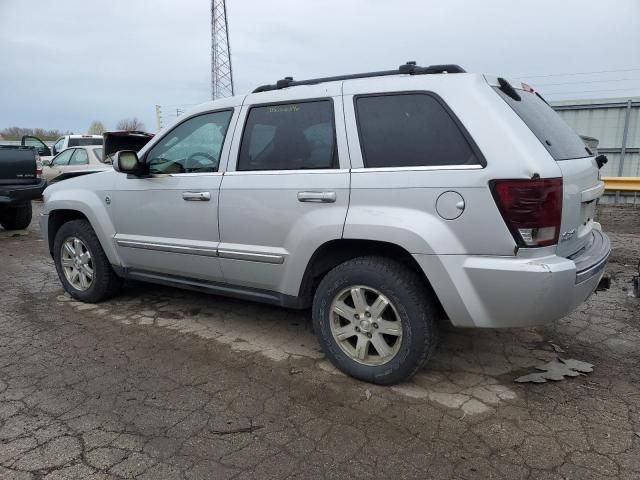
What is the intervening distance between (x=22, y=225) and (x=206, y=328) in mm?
7318

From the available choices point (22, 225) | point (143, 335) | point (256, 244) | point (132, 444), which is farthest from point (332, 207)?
point (22, 225)

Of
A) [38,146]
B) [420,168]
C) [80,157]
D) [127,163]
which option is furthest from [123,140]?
[420,168]

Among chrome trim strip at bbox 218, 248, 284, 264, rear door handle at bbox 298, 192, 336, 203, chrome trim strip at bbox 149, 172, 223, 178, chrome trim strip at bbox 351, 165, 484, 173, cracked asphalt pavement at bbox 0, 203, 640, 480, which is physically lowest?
cracked asphalt pavement at bbox 0, 203, 640, 480

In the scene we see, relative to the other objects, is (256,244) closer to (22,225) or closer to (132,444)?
(132,444)

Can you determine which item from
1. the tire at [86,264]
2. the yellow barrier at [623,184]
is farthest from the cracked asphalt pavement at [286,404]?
the yellow barrier at [623,184]

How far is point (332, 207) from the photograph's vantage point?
3.00 metres

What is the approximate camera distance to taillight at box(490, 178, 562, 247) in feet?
8.09

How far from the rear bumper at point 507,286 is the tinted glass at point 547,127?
2.07 ft

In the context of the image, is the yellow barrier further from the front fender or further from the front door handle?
the front fender

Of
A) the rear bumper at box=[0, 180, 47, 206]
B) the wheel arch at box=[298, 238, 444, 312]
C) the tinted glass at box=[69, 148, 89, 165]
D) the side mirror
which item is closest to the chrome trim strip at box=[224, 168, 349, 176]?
the wheel arch at box=[298, 238, 444, 312]

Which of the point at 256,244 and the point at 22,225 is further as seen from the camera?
the point at 22,225

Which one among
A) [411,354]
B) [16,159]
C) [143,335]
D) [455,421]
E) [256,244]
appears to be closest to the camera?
[455,421]

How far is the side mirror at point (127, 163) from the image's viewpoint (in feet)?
12.6

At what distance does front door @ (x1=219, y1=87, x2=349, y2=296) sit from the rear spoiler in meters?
5.67
